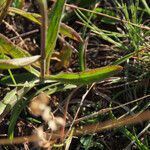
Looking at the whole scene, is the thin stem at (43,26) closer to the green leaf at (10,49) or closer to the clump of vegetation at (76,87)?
the clump of vegetation at (76,87)

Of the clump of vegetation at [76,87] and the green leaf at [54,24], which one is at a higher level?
the green leaf at [54,24]

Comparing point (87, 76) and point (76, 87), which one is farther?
point (76, 87)

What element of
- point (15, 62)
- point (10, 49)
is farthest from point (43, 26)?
point (10, 49)

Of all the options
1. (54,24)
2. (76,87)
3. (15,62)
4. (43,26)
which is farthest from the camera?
(76,87)

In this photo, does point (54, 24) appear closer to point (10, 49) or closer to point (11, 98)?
point (10, 49)

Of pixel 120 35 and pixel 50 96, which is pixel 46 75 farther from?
pixel 120 35

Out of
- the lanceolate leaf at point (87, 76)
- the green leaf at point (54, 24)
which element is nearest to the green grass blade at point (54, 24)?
the green leaf at point (54, 24)

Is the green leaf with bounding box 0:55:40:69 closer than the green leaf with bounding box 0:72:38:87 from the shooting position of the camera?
Yes

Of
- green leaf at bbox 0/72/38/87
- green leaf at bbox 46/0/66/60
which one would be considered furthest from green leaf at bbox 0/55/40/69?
green leaf at bbox 0/72/38/87

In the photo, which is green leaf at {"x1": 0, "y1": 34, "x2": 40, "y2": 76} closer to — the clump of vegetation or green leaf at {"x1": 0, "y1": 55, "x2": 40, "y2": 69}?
the clump of vegetation
